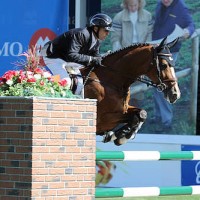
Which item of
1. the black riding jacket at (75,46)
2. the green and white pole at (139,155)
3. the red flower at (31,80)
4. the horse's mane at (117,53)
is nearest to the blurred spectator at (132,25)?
the horse's mane at (117,53)

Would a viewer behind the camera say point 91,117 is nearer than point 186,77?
Yes

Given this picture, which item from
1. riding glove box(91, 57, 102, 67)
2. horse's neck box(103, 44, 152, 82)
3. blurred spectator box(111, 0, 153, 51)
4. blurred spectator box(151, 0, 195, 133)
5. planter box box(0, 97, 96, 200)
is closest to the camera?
planter box box(0, 97, 96, 200)

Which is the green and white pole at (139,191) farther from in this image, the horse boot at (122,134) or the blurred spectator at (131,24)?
the blurred spectator at (131,24)

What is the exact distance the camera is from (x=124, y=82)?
11.0m

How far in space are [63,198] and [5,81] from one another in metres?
1.04

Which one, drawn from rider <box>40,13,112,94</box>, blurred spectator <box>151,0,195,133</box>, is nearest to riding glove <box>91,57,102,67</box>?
rider <box>40,13,112,94</box>

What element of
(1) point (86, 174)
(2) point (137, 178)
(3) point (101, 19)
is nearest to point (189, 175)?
(2) point (137, 178)

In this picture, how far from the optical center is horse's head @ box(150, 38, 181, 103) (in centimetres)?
1079

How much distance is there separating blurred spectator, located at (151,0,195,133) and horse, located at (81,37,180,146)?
2072mm

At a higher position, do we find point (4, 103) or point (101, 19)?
point (101, 19)

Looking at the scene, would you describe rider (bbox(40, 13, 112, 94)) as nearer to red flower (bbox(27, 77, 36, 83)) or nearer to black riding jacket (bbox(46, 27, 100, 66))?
black riding jacket (bbox(46, 27, 100, 66))

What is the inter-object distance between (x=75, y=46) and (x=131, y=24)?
3.27 metres

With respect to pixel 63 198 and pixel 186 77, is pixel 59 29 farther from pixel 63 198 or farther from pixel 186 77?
pixel 63 198

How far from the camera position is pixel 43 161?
22.5 feet
